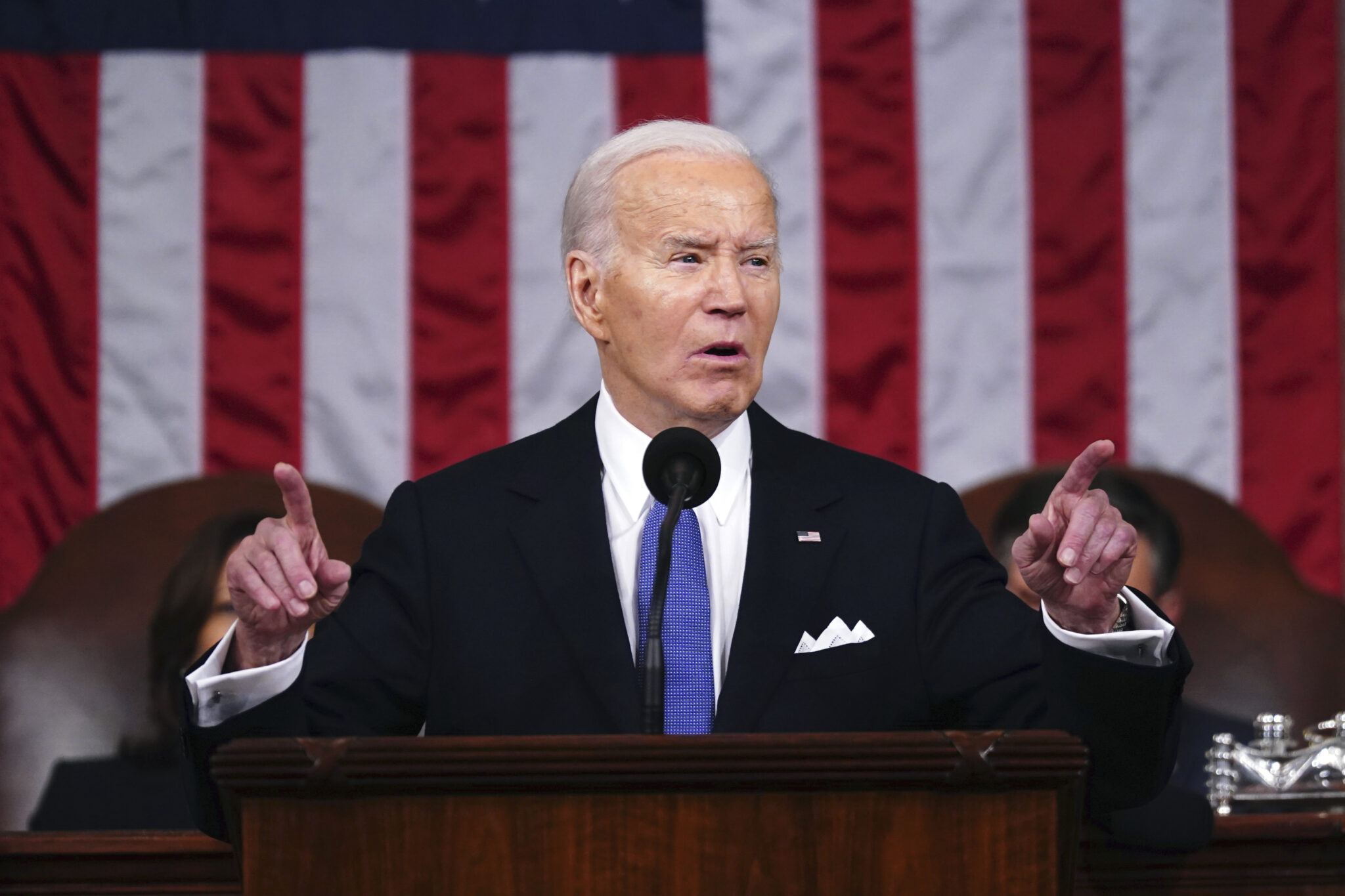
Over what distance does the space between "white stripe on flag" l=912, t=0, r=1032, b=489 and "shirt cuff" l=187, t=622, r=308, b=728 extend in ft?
8.18

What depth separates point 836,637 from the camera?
1.97m

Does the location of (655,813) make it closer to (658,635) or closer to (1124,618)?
(658,635)

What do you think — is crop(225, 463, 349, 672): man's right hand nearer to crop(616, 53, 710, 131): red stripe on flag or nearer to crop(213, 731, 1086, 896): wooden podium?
crop(213, 731, 1086, 896): wooden podium

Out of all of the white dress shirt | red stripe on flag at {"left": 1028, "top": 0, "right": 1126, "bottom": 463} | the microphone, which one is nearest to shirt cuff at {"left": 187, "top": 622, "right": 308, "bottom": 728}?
the white dress shirt

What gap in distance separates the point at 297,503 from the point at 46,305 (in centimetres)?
253

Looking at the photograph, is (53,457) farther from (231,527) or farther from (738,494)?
(738,494)

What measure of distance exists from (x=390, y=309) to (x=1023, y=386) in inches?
65.5

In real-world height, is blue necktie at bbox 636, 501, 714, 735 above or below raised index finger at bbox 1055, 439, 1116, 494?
below

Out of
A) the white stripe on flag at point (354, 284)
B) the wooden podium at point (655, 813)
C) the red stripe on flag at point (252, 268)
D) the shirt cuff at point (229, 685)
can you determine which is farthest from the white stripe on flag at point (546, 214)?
the wooden podium at point (655, 813)

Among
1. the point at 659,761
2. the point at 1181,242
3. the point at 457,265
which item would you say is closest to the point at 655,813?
the point at 659,761

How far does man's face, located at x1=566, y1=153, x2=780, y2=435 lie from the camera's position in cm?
206

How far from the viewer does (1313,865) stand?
213 cm

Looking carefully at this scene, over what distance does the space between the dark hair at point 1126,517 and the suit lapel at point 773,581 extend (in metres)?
1.29

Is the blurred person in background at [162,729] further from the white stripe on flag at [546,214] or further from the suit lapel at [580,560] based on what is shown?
the suit lapel at [580,560]
